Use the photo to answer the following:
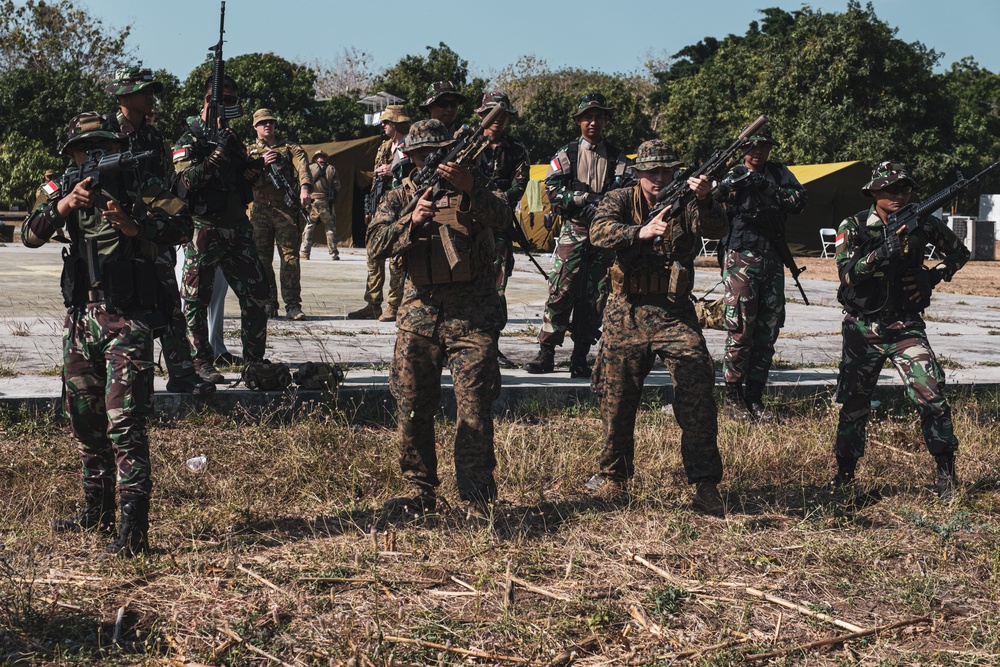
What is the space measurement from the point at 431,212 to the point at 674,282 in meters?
1.37

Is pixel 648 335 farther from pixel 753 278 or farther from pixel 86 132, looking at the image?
pixel 86 132

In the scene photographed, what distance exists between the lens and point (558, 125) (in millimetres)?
39719

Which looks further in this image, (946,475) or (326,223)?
(326,223)

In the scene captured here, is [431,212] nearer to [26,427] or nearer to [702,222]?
[702,222]

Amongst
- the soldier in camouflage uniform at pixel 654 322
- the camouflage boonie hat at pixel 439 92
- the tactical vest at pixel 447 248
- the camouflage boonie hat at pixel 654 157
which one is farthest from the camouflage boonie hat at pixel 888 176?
the camouflage boonie hat at pixel 439 92

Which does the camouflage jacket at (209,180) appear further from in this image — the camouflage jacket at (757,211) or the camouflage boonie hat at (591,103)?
the camouflage jacket at (757,211)

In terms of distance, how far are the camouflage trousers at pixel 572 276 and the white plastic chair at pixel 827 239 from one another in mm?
21831

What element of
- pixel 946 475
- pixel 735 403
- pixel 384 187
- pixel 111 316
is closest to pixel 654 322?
pixel 946 475

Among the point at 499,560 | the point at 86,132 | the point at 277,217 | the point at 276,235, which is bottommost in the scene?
the point at 499,560

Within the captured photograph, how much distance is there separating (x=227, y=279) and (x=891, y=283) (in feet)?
14.7

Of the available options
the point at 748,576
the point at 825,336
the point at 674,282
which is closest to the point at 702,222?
the point at 674,282

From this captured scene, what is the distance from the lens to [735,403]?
8.33 metres

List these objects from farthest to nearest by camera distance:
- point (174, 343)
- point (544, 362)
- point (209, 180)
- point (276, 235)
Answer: point (276, 235) → point (544, 362) → point (209, 180) → point (174, 343)

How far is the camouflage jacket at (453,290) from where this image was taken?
5910 millimetres
